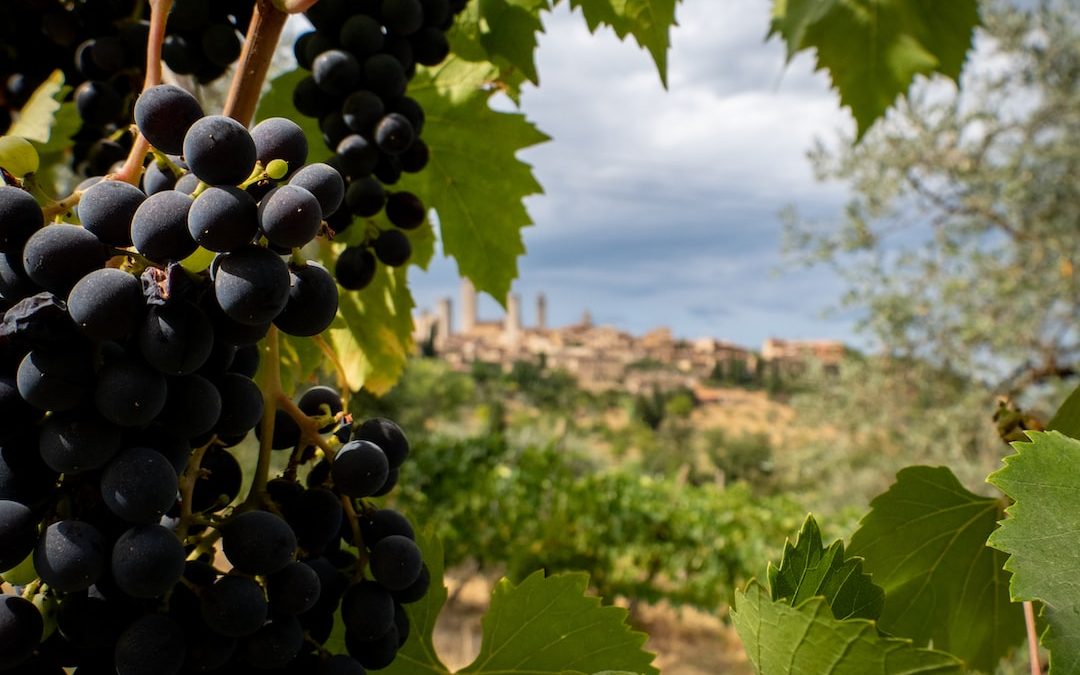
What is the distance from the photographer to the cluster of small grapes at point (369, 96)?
76 cm

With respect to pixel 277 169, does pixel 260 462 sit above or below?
below

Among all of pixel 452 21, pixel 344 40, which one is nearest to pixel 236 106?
pixel 344 40

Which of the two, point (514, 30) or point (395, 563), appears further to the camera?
point (514, 30)

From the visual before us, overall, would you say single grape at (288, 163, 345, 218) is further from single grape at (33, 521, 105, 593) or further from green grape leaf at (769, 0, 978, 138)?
green grape leaf at (769, 0, 978, 138)

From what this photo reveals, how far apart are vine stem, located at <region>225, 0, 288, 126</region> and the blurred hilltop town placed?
66.4 ft

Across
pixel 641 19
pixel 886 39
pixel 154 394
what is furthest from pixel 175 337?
pixel 886 39

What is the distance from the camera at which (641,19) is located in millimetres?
854

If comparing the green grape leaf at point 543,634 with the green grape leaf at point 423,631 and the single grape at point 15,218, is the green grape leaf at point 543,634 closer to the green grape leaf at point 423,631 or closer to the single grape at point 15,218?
the green grape leaf at point 423,631

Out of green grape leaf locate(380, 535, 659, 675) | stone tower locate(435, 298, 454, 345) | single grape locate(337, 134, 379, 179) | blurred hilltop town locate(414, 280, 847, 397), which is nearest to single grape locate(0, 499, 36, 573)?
green grape leaf locate(380, 535, 659, 675)

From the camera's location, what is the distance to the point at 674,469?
51.6 feet

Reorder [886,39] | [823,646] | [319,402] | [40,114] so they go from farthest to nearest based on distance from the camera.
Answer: [886,39] < [40,114] < [319,402] < [823,646]

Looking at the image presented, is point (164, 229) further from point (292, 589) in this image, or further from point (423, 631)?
point (423, 631)

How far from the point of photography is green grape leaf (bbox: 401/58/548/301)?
1.01 metres

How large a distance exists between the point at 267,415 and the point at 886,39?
1172 millimetres
